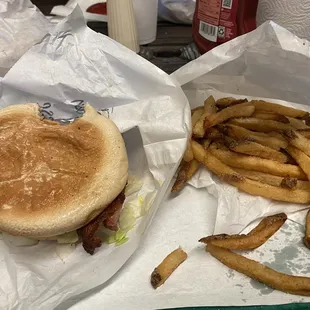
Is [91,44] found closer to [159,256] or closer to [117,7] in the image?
[117,7]

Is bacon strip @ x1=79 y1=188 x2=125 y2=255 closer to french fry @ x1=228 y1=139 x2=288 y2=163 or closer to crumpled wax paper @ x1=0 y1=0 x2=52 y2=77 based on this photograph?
french fry @ x1=228 y1=139 x2=288 y2=163

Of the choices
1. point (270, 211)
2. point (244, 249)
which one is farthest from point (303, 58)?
point (244, 249)

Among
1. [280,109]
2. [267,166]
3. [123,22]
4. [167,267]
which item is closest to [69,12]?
[123,22]

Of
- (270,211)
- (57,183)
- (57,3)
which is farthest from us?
(57,3)

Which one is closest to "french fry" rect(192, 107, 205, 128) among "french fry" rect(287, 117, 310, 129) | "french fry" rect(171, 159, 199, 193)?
"french fry" rect(171, 159, 199, 193)

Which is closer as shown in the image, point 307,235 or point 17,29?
point 307,235

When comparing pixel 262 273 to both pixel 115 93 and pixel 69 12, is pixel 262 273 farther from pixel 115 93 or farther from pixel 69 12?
pixel 69 12
